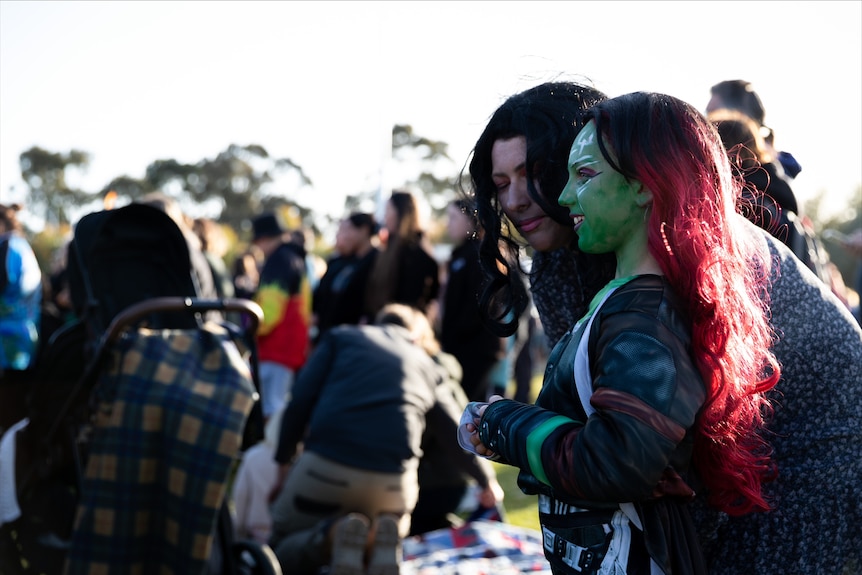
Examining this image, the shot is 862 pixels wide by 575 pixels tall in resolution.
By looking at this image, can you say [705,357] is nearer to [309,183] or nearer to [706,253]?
[706,253]

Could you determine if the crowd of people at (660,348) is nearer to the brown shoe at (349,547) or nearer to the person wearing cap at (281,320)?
the brown shoe at (349,547)

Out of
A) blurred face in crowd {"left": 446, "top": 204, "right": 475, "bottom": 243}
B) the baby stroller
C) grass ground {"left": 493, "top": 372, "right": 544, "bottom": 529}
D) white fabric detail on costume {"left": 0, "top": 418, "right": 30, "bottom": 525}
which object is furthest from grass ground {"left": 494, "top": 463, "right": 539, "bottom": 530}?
white fabric detail on costume {"left": 0, "top": 418, "right": 30, "bottom": 525}

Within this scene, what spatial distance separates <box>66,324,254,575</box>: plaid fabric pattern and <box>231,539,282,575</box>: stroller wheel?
1.32ft

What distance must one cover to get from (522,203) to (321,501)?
229 centimetres

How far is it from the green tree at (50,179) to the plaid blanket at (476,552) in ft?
116

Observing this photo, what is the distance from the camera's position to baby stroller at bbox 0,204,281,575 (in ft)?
8.94

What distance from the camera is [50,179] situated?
3762 centimetres

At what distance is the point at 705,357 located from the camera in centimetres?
136

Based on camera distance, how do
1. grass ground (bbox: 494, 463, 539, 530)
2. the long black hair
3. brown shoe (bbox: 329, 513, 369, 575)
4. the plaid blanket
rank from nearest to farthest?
the long black hair
brown shoe (bbox: 329, 513, 369, 575)
the plaid blanket
grass ground (bbox: 494, 463, 539, 530)

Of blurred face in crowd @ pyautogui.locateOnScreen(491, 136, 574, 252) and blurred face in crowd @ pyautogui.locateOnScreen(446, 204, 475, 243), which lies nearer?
blurred face in crowd @ pyautogui.locateOnScreen(491, 136, 574, 252)

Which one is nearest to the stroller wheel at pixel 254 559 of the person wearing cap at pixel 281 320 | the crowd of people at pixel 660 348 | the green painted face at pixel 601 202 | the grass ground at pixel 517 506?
the crowd of people at pixel 660 348

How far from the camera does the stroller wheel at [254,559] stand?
10.2 ft

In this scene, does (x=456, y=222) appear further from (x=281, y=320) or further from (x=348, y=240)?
(x=281, y=320)

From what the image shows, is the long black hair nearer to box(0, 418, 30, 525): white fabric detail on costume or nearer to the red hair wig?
the red hair wig
